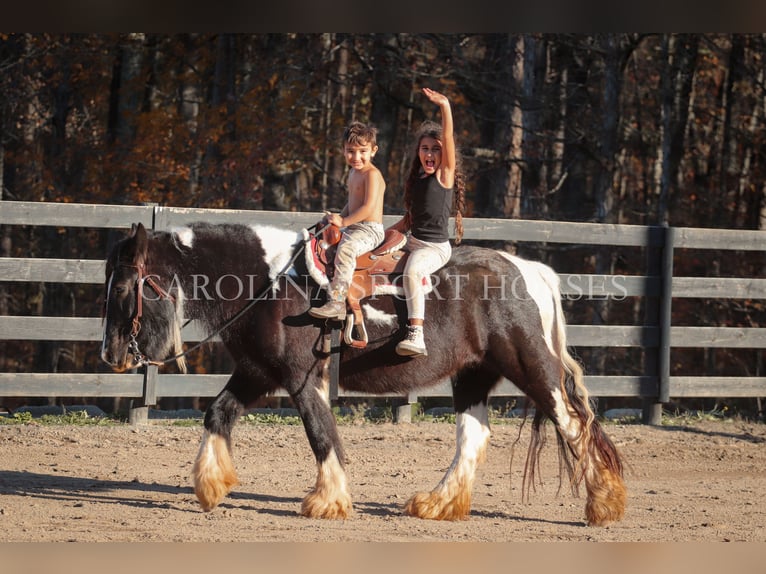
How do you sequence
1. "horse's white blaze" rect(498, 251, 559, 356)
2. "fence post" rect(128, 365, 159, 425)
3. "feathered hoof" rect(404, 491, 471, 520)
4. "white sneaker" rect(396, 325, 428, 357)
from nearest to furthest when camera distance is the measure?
1. "white sneaker" rect(396, 325, 428, 357)
2. "feathered hoof" rect(404, 491, 471, 520)
3. "horse's white blaze" rect(498, 251, 559, 356)
4. "fence post" rect(128, 365, 159, 425)

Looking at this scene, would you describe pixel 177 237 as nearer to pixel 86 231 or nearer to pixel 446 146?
pixel 446 146

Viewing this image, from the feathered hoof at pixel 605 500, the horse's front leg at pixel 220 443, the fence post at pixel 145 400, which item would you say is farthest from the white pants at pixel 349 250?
the fence post at pixel 145 400

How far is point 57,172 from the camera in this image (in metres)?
17.3

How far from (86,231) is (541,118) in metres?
9.03

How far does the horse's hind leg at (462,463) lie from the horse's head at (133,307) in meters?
1.79

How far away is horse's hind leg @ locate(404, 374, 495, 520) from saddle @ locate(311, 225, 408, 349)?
868 millimetres

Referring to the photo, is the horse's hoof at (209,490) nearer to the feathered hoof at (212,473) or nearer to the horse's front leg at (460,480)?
the feathered hoof at (212,473)

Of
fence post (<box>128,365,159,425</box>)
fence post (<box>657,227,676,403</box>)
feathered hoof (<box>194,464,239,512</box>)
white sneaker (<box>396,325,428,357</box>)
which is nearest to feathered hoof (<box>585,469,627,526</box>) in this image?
white sneaker (<box>396,325,428,357</box>)

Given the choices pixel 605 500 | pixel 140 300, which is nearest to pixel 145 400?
pixel 140 300

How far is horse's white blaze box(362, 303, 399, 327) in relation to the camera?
5.47 metres

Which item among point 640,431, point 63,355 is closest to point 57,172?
point 63,355

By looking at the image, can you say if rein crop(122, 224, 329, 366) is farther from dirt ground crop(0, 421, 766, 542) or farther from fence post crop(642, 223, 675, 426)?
fence post crop(642, 223, 675, 426)

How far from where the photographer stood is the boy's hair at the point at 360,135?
5.29 metres

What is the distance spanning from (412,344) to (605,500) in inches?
57.7
